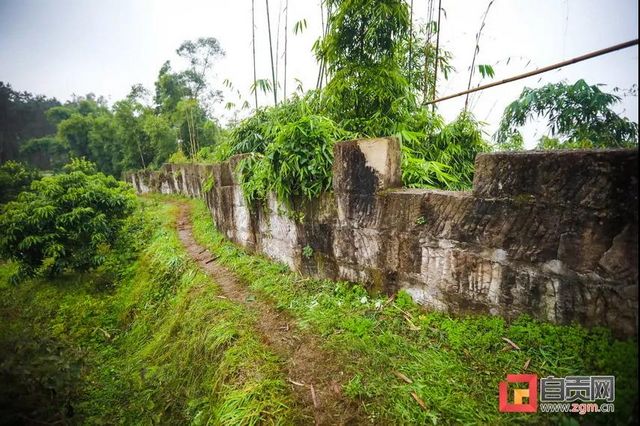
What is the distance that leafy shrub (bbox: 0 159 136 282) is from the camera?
6.14 metres

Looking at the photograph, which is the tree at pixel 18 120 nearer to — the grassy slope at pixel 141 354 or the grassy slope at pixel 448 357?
the grassy slope at pixel 141 354

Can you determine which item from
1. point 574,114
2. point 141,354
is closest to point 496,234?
point 574,114

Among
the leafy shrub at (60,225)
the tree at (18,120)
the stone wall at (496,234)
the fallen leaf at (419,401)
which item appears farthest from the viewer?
the tree at (18,120)

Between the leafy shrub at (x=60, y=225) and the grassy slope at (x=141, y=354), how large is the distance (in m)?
0.59

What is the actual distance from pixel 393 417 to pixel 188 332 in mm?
2965

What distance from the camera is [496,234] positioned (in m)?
2.46

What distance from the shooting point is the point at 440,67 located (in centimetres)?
511

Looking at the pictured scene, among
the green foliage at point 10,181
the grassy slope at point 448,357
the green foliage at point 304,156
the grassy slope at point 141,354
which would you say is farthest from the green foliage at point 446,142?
the green foliage at point 10,181

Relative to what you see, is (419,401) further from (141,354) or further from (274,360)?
(141,354)

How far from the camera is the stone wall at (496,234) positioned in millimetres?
1912

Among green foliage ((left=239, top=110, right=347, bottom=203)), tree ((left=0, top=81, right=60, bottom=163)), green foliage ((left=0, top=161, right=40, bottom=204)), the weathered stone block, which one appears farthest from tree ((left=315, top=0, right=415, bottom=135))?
tree ((left=0, top=81, right=60, bottom=163))

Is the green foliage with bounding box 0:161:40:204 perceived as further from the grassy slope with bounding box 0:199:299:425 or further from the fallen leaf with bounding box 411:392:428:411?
the fallen leaf with bounding box 411:392:428:411

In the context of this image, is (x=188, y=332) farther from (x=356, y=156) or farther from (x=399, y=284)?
(x=356, y=156)

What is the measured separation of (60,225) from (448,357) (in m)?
8.28
